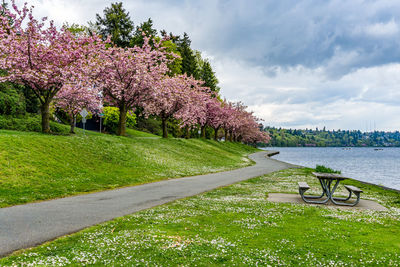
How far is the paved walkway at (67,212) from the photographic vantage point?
8.36m

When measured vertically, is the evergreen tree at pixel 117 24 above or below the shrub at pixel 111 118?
above

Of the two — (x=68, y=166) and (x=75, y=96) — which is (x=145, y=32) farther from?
(x=68, y=166)

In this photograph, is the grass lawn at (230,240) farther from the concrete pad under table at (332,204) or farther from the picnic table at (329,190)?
the picnic table at (329,190)

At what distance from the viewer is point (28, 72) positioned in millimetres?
25219

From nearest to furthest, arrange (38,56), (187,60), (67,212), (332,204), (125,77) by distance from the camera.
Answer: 1. (67,212)
2. (332,204)
3. (38,56)
4. (125,77)
5. (187,60)

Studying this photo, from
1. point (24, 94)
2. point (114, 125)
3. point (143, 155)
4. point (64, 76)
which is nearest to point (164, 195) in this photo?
point (143, 155)

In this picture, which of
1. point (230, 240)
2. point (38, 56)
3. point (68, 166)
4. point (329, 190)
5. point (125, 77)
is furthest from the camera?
point (125, 77)

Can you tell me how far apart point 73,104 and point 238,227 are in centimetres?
3166

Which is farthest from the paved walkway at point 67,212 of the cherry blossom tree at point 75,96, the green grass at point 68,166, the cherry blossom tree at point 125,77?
the cherry blossom tree at point 125,77

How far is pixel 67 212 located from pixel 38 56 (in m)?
21.0

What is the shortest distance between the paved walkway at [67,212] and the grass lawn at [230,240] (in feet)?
2.61

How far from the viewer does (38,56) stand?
26.8 meters

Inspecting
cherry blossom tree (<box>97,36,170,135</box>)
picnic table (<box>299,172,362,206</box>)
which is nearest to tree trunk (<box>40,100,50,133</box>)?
cherry blossom tree (<box>97,36,170,135</box>)

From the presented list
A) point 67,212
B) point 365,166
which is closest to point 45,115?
point 67,212
